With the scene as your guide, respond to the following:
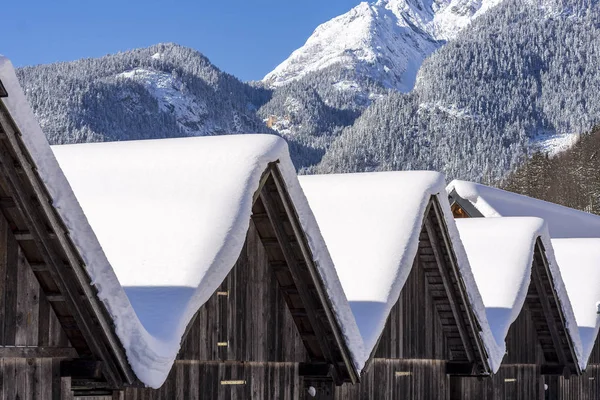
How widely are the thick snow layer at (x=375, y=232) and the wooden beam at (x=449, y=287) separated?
305 millimetres

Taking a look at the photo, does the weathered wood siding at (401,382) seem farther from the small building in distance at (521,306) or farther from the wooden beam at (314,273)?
the wooden beam at (314,273)

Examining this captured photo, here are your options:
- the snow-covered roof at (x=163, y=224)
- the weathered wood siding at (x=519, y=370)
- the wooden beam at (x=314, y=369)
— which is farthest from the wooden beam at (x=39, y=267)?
the weathered wood siding at (x=519, y=370)

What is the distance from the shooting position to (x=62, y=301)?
966 cm

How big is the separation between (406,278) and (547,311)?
25.7 ft

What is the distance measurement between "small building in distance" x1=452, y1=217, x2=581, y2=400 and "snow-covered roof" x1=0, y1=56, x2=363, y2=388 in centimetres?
750

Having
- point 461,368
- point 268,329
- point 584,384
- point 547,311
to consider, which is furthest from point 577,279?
point 268,329

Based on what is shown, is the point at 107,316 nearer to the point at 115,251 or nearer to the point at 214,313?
the point at 115,251

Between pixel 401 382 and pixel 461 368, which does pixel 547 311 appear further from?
pixel 401 382

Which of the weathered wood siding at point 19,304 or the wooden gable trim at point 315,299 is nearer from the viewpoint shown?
the weathered wood siding at point 19,304

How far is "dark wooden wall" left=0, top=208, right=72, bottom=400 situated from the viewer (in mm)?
9266

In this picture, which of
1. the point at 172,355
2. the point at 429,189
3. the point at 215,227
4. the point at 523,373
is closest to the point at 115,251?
the point at 215,227

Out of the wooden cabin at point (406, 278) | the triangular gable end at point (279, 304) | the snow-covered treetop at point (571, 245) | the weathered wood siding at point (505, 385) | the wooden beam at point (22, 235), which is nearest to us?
the wooden beam at point (22, 235)

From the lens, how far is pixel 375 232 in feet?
55.4

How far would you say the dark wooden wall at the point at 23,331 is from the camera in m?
9.27
